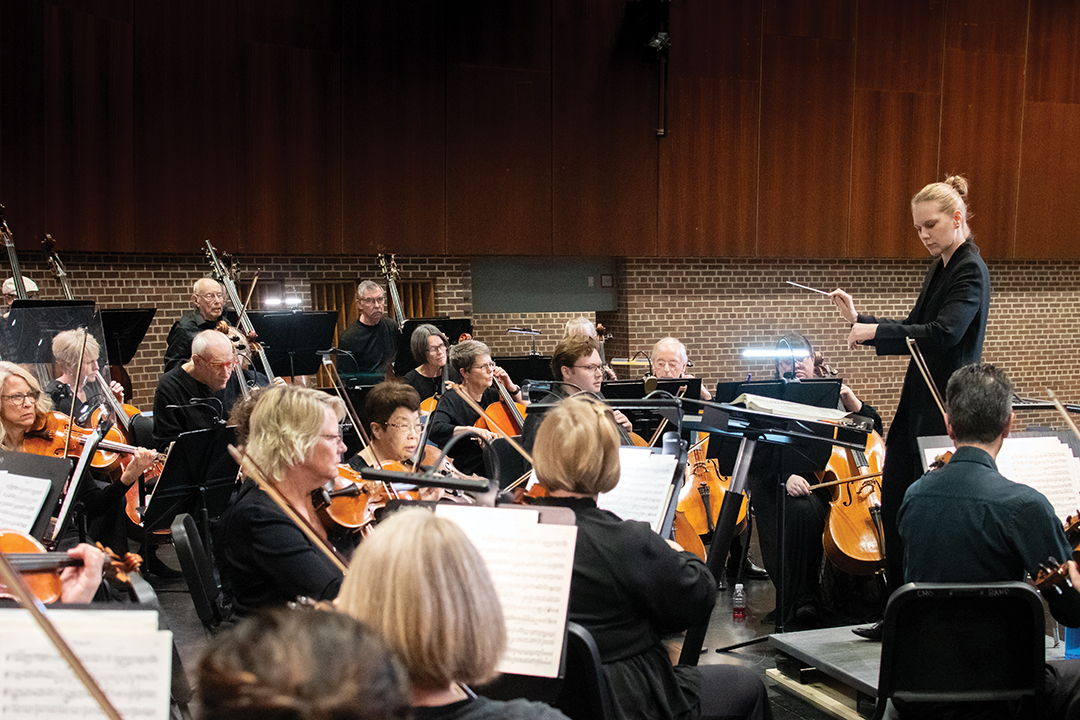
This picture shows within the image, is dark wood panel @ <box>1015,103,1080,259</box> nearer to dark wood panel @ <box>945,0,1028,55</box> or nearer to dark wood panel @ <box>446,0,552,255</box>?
dark wood panel @ <box>945,0,1028,55</box>

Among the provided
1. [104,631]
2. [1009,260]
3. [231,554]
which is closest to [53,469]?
[231,554]

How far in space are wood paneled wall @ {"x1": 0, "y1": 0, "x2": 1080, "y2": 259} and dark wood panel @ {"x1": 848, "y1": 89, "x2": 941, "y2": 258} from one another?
0.02 meters

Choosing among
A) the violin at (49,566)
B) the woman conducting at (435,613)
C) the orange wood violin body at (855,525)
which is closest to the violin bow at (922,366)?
the orange wood violin body at (855,525)

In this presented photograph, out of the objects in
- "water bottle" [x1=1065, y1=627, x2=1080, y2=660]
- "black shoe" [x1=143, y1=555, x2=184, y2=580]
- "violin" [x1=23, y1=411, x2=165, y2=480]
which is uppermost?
"violin" [x1=23, y1=411, x2=165, y2=480]

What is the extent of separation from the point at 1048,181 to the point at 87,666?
11.6 meters

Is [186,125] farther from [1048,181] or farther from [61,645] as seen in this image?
[1048,181]

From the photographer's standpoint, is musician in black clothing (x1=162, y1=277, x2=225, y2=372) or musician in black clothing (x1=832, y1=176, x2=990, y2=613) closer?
musician in black clothing (x1=832, y1=176, x2=990, y2=613)

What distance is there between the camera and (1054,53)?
10812 mm

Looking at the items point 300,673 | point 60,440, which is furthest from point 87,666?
point 60,440

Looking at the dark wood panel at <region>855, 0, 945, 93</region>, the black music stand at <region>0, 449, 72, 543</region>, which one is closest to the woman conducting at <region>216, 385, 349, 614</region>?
the black music stand at <region>0, 449, 72, 543</region>

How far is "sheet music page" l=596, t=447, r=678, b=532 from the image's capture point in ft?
9.31

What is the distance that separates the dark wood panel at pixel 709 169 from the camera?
970cm

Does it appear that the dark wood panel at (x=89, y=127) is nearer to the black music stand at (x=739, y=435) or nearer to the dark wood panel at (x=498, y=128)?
the dark wood panel at (x=498, y=128)

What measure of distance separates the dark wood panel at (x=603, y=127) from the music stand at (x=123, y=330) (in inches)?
169
